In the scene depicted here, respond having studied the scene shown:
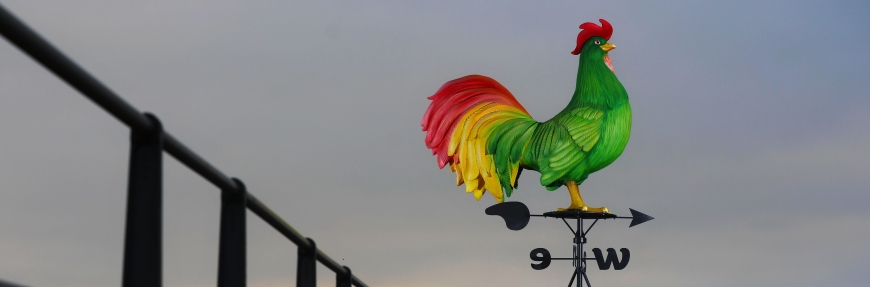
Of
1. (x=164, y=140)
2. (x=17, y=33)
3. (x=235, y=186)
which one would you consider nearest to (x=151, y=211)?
(x=164, y=140)

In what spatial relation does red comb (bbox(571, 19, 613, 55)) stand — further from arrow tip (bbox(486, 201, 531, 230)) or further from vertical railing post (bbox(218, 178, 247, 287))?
vertical railing post (bbox(218, 178, 247, 287))

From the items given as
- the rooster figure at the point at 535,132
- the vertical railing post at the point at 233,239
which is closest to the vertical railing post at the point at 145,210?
the vertical railing post at the point at 233,239

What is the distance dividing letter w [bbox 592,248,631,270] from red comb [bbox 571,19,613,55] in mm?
2181

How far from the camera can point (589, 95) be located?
13109 mm

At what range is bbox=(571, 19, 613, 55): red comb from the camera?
1328 cm

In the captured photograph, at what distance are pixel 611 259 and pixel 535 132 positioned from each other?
5.55 ft

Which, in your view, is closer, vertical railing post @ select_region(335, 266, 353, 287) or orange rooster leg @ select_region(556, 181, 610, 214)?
vertical railing post @ select_region(335, 266, 353, 287)

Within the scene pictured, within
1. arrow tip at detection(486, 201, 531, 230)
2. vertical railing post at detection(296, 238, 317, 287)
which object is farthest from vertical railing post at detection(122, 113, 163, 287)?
arrow tip at detection(486, 201, 531, 230)

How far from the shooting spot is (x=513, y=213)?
A: 1320 centimetres

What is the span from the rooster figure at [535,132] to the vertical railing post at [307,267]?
33.3ft

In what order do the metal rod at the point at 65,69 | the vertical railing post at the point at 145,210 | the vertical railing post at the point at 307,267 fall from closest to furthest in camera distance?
1. the metal rod at the point at 65,69
2. the vertical railing post at the point at 145,210
3. the vertical railing post at the point at 307,267

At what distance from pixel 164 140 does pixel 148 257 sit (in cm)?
20

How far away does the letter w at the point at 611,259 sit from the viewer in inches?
537

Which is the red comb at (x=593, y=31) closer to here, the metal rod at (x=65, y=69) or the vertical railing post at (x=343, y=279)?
the vertical railing post at (x=343, y=279)
